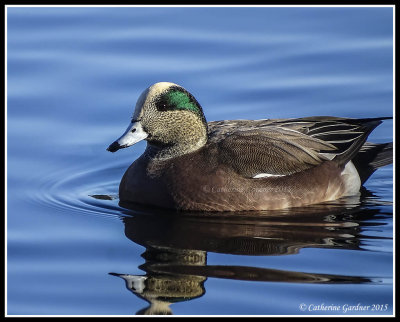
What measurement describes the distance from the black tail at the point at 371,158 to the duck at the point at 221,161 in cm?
39

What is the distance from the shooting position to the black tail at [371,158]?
9012 millimetres

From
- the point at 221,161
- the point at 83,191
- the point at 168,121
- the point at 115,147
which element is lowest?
the point at 83,191

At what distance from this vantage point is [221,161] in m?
8.12

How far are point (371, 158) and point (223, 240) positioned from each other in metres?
2.30

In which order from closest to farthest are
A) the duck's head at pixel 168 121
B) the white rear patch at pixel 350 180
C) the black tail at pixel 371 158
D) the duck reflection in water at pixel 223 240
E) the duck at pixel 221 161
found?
the duck reflection in water at pixel 223 240 → the duck at pixel 221 161 → the duck's head at pixel 168 121 → the white rear patch at pixel 350 180 → the black tail at pixel 371 158

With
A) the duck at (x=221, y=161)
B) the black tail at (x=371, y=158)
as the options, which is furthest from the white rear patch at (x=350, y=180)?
the black tail at (x=371, y=158)

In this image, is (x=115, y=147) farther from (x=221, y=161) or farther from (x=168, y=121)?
(x=221, y=161)

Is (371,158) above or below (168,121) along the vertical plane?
below

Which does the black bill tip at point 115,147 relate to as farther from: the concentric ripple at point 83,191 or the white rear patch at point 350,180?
the white rear patch at point 350,180

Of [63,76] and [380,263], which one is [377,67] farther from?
[380,263]

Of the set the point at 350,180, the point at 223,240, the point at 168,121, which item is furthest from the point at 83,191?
the point at 350,180

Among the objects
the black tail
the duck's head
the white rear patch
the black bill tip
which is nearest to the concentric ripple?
the black bill tip

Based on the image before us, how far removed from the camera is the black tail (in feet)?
29.6

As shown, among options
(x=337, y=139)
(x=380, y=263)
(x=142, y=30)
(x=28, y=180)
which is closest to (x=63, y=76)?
(x=142, y=30)
